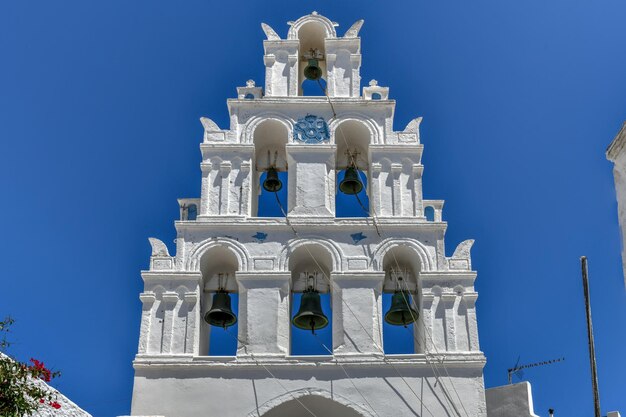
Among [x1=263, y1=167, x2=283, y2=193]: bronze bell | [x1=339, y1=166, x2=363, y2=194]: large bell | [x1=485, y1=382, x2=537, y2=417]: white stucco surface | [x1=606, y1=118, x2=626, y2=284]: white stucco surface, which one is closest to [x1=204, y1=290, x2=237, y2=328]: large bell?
[x1=263, y1=167, x2=283, y2=193]: bronze bell

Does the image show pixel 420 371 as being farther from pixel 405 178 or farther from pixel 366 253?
pixel 405 178

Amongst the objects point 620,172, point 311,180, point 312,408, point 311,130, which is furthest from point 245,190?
point 620,172

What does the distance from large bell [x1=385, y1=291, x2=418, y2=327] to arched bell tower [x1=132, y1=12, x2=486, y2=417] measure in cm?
2

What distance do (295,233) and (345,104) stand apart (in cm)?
290

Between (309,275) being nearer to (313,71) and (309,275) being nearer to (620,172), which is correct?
(313,71)

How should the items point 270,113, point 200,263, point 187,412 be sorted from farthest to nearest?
point 270,113
point 200,263
point 187,412

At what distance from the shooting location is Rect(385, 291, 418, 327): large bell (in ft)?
60.8

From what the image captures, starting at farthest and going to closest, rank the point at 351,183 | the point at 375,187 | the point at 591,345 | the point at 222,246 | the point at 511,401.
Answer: the point at 351,183 → the point at 375,187 → the point at 511,401 → the point at 222,246 → the point at 591,345

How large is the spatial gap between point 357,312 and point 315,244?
1.42m

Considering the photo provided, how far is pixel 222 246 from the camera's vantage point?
18812 mm

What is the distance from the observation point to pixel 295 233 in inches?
749

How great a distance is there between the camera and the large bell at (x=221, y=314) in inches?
721

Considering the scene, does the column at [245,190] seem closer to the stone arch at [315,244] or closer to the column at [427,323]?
the stone arch at [315,244]

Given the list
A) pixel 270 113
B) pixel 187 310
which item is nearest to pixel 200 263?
pixel 187 310
